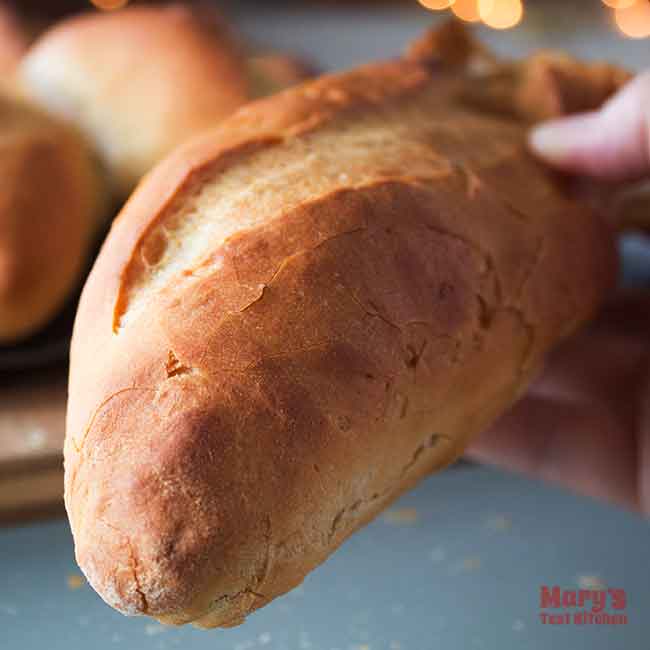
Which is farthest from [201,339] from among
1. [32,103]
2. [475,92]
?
[32,103]

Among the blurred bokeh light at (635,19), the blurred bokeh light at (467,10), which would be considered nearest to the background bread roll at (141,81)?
the blurred bokeh light at (467,10)

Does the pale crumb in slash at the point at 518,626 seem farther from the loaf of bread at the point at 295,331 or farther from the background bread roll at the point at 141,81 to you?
the background bread roll at the point at 141,81

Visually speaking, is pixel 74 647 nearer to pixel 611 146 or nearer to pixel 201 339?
pixel 201 339

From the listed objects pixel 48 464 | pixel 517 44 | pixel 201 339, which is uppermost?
pixel 201 339

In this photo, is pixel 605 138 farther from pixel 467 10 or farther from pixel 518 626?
pixel 467 10

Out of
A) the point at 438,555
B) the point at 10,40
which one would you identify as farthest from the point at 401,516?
the point at 10,40

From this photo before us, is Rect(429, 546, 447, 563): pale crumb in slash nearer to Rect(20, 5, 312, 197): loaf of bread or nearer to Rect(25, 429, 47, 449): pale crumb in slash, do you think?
Rect(25, 429, 47, 449): pale crumb in slash
